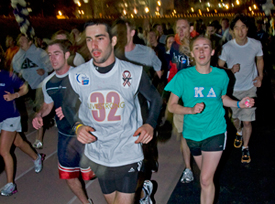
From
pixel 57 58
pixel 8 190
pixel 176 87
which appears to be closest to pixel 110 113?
pixel 176 87

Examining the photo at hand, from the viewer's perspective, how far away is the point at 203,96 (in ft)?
10.1

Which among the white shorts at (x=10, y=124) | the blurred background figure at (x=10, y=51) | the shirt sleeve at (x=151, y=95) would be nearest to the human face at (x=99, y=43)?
the shirt sleeve at (x=151, y=95)

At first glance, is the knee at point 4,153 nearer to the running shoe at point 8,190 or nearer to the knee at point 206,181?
the running shoe at point 8,190

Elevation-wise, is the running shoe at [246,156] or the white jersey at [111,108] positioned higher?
the white jersey at [111,108]

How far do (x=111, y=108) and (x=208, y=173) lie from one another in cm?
132

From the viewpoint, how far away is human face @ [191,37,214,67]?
3.10m

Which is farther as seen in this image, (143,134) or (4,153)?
(4,153)

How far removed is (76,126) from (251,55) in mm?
3335

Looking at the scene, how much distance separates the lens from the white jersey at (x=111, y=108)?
8.43ft

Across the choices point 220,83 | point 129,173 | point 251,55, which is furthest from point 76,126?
point 251,55

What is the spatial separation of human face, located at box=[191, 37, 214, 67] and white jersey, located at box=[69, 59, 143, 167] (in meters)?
0.80

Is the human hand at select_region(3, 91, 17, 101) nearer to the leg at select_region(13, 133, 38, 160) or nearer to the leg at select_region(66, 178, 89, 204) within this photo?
the leg at select_region(13, 133, 38, 160)

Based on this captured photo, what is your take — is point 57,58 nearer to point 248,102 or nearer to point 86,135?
point 86,135

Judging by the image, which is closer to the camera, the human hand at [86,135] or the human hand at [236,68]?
the human hand at [86,135]
